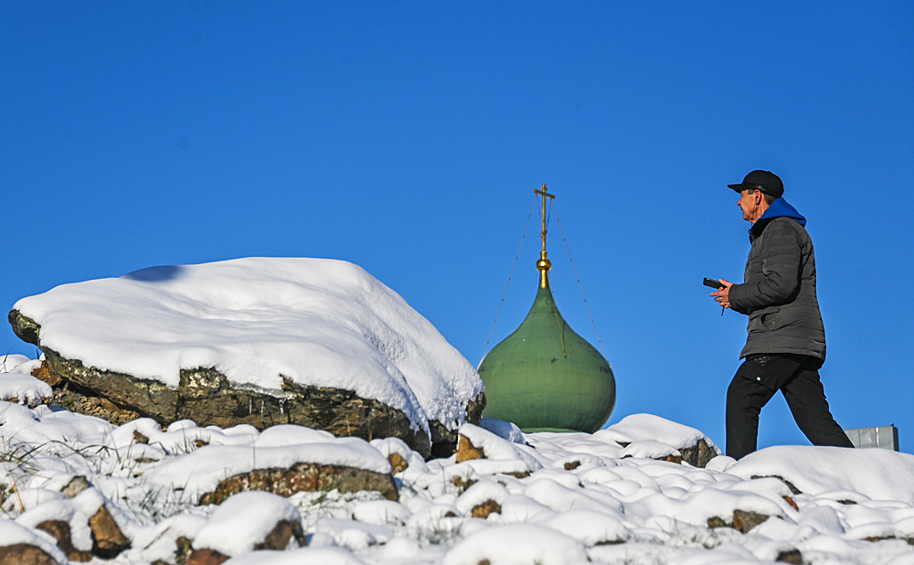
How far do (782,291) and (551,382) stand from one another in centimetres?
836

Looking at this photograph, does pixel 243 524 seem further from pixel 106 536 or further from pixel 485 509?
pixel 485 509

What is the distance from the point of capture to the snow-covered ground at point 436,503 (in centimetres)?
262

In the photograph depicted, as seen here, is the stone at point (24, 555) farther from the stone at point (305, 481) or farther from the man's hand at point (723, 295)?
the man's hand at point (723, 295)

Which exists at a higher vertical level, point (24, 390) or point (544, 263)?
point (544, 263)

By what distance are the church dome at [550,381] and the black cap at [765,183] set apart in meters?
8.00

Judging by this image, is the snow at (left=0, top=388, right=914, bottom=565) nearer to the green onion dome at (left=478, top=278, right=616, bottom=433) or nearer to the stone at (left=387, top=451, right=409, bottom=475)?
the stone at (left=387, top=451, right=409, bottom=475)

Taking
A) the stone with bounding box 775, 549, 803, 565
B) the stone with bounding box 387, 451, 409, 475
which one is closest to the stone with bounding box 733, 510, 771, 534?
the stone with bounding box 775, 549, 803, 565

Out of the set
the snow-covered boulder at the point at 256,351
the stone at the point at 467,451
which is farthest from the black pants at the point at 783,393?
the stone at the point at 467,451

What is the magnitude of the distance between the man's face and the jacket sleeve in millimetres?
219

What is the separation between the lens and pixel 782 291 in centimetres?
550

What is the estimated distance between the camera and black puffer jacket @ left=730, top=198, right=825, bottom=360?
552 cm

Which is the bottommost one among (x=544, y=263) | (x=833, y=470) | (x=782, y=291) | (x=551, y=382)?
(x=833, y=470)

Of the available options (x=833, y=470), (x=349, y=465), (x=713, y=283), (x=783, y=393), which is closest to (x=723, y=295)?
(x=713, y=283)

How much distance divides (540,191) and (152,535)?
1374cm
